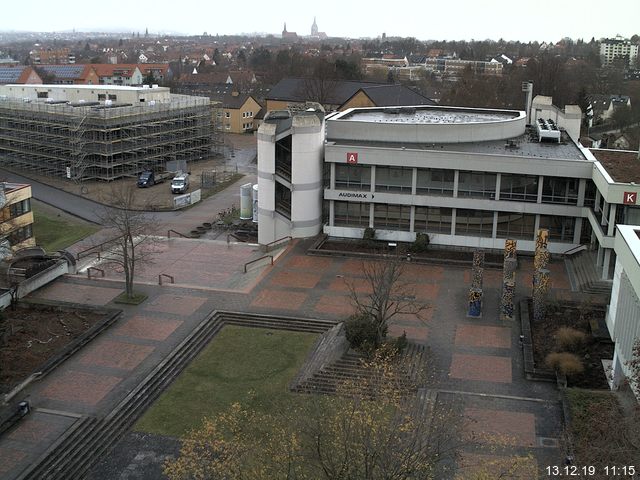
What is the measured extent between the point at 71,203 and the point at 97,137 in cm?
939

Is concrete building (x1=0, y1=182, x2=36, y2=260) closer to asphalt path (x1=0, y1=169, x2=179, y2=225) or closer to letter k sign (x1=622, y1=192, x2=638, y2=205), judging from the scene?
asphalt path (x1=0, y1=169, x2=179, y2=225)

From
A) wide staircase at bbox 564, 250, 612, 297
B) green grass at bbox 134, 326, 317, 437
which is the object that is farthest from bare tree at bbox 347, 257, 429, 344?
wide staircase at bbox 564, 250, 612, 297

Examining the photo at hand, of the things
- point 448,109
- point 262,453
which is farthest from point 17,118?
point 262,453

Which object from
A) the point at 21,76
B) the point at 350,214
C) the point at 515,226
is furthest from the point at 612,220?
the point at 21,76

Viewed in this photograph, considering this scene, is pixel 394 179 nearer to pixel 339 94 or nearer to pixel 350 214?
pixel 350 214

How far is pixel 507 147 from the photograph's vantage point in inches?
1758

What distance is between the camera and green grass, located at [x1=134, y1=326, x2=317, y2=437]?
24922mm

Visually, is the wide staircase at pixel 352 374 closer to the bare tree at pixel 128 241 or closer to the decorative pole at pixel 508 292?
the decorative pole at pixel 508 292

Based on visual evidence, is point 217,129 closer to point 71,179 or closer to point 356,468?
point 71,179

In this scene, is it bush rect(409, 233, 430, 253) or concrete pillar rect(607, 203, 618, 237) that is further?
bush rect(409, 233, 430, 253)

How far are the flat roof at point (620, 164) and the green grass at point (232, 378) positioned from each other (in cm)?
1779

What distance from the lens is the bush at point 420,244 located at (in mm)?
41725

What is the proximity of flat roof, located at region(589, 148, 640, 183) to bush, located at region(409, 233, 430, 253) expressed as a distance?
34.0ft

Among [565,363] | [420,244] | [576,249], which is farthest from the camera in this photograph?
[420,244]
